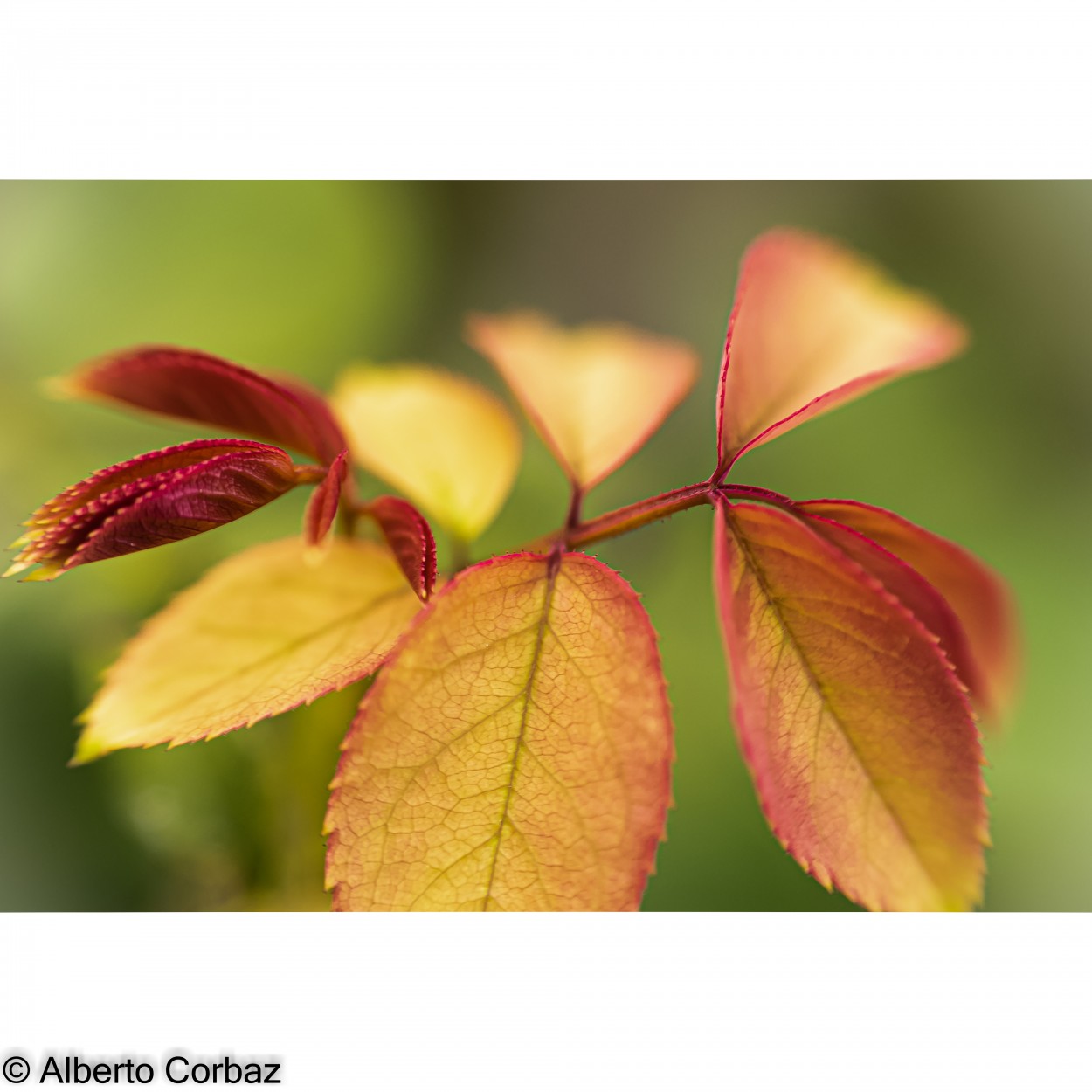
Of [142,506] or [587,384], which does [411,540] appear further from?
[587,384]

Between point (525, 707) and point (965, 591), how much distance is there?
1.06 ft

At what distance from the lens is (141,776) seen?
3.21ft

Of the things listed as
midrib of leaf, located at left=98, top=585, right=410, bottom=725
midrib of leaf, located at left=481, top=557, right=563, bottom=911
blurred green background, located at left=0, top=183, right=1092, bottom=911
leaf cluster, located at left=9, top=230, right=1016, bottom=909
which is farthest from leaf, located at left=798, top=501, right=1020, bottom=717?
blurred green background, located at left=0, top=183, right=1092, bottom=911

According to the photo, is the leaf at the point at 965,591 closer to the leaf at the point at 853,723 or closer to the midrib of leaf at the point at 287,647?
the leaf at the point at 853,723

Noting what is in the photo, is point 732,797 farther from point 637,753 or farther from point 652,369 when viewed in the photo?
point 637,753

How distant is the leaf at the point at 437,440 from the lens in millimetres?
754

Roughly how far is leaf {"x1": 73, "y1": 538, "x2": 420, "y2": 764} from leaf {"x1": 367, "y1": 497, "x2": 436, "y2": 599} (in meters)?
0.05

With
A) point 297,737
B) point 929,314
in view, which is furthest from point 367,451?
point 929,314

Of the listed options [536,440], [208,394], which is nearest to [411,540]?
[208,394]

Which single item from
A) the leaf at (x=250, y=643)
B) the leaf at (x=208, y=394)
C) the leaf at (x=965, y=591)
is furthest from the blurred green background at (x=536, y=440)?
the leaf at (x=965, y=591)

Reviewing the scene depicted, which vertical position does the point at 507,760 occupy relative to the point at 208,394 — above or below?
below

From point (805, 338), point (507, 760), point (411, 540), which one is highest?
point (805, 338)

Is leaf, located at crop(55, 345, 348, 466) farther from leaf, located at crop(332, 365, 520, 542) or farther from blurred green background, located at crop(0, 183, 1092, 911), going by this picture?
blurred green background, located at crop(0, 183, 1092, 911)

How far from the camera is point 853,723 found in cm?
45
